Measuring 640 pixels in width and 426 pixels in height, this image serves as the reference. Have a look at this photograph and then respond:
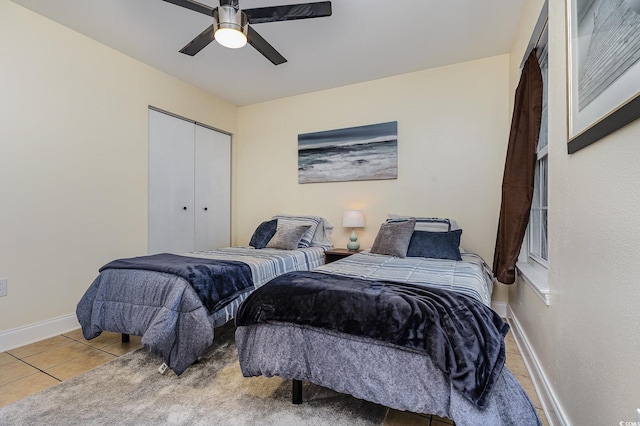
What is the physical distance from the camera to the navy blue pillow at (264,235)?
348 cm

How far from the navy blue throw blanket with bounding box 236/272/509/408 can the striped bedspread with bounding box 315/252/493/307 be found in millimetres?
202

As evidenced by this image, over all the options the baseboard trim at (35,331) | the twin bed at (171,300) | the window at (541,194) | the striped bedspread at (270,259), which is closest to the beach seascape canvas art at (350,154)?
the striped bedspread at (270,259)

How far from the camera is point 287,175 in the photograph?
4164 millimetres

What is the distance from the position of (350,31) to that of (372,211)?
1.91 metres

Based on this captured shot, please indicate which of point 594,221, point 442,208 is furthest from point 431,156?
point 594,221

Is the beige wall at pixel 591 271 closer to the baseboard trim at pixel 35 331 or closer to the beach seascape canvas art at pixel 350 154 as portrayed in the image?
the beach seascape canvas art at pixel 350 154

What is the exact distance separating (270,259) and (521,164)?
2164mm

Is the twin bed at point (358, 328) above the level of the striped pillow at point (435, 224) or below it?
below

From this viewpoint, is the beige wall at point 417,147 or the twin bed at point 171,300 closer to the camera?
the twin bed at point 171,300

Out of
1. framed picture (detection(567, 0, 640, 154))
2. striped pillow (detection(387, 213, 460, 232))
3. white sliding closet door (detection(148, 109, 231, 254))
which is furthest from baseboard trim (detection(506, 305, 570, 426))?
white sliding closet door (detection(148, 109, 231, 254))

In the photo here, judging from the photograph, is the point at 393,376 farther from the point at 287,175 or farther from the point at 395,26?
the point at 287,175

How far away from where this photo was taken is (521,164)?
2.14m

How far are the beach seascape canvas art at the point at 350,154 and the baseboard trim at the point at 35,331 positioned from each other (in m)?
2.82

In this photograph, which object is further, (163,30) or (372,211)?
(372,211)
